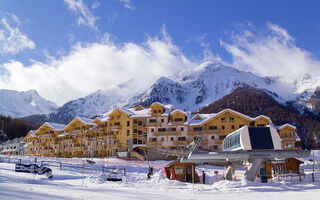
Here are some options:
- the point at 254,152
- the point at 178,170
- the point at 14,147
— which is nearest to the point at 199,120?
the point at 178,170

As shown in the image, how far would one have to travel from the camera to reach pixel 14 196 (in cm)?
1580

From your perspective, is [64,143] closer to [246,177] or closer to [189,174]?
[189,174]

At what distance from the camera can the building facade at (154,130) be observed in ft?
232

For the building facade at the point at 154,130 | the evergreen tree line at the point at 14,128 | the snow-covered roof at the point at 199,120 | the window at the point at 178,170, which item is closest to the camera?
Answer: the window at the point at 178,170

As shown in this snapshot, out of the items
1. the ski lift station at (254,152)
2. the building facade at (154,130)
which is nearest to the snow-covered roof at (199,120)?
the building facade at (154,130)

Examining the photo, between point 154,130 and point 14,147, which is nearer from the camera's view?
point 154,130

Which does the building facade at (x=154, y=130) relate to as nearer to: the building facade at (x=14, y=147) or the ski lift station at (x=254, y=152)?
the building facade at (x=14, y=147)

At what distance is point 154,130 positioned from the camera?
73562mm

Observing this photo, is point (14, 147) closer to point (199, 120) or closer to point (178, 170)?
point (199, 120)

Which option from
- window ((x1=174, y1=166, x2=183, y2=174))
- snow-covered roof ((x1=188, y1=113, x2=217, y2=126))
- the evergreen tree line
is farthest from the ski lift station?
the evergreen tree line

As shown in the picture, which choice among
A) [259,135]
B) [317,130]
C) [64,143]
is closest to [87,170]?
[259,135]

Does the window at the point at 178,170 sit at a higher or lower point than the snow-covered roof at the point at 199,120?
lower

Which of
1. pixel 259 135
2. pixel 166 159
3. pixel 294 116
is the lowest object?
pixel 166 159

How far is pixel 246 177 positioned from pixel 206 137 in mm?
38894
